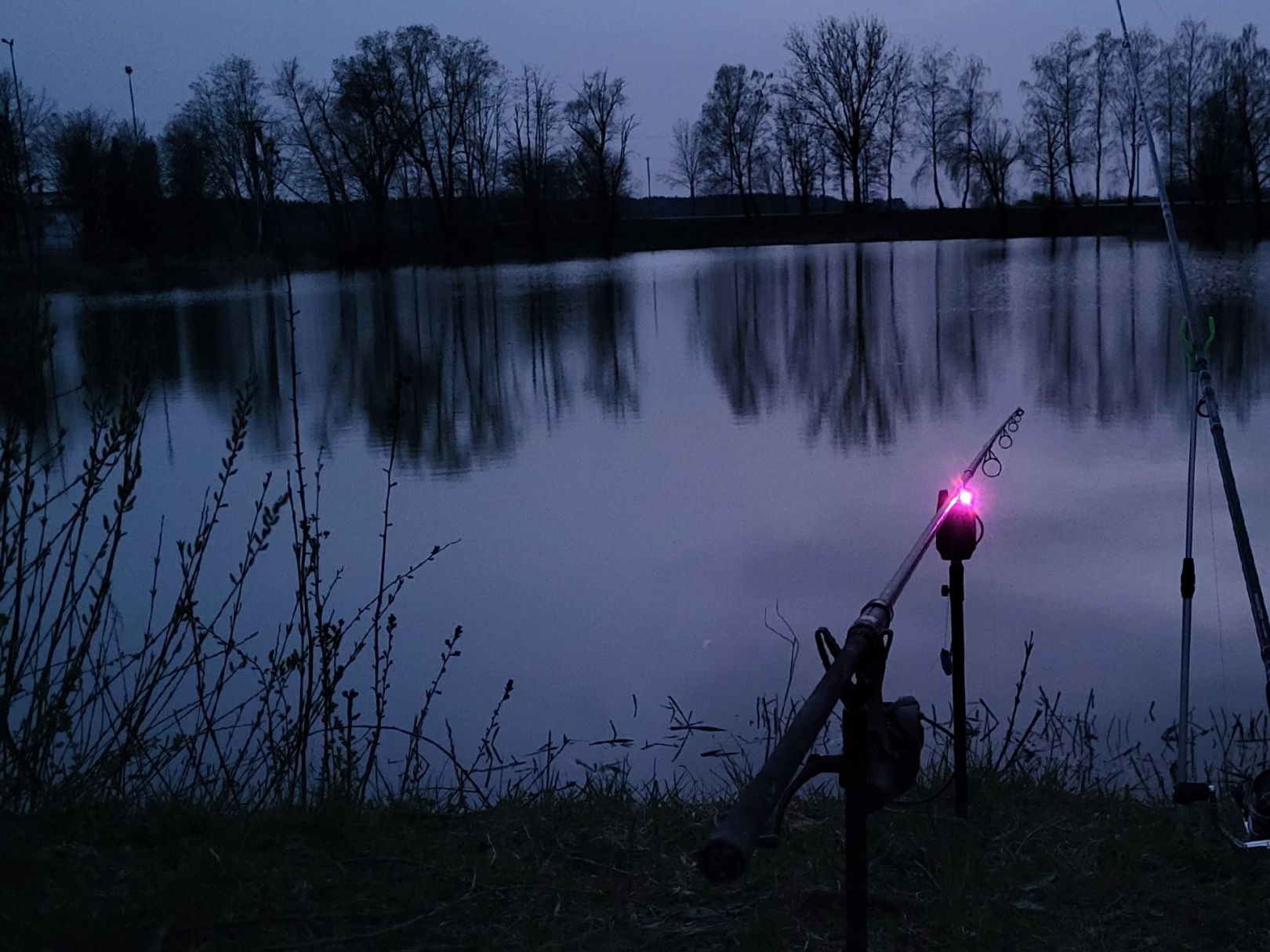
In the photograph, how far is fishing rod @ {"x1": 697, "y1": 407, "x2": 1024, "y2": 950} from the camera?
1325mm

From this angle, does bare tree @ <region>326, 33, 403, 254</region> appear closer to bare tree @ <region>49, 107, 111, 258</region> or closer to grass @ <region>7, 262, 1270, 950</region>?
bare tree @ <region>49, 107, 111, 258</region>

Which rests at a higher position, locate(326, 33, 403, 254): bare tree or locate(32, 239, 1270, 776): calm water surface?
locate(326, 33, 403, 254): bare tree

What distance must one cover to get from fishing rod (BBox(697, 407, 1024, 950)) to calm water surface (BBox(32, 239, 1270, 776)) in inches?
106

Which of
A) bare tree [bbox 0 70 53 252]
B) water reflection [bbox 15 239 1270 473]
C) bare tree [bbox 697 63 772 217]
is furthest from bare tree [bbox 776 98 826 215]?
bare tree [bbox 0 70 53 252]

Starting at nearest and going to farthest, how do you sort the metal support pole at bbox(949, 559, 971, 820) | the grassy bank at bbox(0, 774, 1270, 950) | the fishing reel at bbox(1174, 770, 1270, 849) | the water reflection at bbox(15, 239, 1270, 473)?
the fishing reel at bbox(1174, 770, 1270, 849), the grassy bank at bbox(0, 774, 1270, 950), the metal support pole at bbox(949, 559, 971, 820), the water reflection at bbox(15, 239, 1270, 473)

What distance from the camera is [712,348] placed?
18.3 m

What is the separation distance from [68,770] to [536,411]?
9100 millimetres

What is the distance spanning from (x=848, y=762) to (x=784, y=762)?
1.40ft

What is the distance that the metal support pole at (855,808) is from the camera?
1.84 m

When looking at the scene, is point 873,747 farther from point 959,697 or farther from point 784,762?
point 959,697

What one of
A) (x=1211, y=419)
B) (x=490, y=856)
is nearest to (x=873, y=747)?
(x=490, y=856)

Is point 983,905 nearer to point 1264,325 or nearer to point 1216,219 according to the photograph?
point 1264,325

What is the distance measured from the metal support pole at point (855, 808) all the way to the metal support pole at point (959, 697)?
1538 mm

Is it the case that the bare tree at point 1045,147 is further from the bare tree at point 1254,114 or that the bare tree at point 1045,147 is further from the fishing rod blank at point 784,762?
the fishing rod blank at point 784,762
